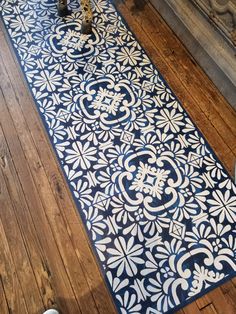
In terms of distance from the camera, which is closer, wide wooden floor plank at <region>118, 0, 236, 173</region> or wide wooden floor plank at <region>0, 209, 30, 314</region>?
wide wooden floor plank at <region>0, 209, 30, 314</region>

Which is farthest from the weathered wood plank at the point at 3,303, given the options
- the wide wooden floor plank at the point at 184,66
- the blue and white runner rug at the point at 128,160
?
the wide wooden floor plank at the point at 184,66

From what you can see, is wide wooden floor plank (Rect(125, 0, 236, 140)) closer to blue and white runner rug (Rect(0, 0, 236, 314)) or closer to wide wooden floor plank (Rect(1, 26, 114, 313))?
blue and white runner rug (Rect(0, 0, 236, 314))

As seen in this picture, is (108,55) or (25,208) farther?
(108,55)

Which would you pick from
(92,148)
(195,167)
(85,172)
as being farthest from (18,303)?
(195,167)

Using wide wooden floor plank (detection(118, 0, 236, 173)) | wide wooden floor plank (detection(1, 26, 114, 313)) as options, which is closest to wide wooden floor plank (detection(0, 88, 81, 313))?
wide wooden floor plank (detection(1, 26, 114, 313))

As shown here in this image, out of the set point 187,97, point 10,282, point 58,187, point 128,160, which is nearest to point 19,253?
point 10,282

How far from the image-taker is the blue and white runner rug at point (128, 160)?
1.25 metres

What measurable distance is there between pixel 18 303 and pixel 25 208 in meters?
0.37

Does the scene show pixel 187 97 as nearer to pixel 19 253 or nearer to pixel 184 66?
pixel 184 66

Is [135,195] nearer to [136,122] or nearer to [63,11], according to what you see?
[136,122]

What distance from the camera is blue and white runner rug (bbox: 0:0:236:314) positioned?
4.10 feet

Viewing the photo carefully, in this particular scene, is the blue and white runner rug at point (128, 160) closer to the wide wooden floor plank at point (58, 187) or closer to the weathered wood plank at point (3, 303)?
the wide wooden floor plank at point (58, 187)

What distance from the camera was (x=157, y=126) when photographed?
158 cm

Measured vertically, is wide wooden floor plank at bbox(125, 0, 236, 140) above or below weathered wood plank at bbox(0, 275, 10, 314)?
above
